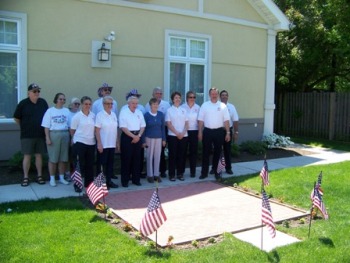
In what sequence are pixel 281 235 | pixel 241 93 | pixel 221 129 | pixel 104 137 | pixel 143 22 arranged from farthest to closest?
pixel 241 93 < pixel 143 22 < pixel 221 129 < pixel 104 137 < pixel 281 235

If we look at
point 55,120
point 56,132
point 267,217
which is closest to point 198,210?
point 267,217

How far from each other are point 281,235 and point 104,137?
3.57 m

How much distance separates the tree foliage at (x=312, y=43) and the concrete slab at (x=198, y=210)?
11174 mm

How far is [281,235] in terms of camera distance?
5.18 m

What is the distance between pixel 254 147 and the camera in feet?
37.6

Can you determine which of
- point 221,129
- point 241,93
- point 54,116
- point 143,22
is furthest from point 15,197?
point 241,93

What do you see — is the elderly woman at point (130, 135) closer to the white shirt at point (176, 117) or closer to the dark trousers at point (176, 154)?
the white shirt at point (176, 117)

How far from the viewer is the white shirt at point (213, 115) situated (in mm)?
8117

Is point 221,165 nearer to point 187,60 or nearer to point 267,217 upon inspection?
point 267,217

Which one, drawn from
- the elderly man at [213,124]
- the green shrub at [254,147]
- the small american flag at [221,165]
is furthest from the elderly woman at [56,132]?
the green shrub at [254,147]

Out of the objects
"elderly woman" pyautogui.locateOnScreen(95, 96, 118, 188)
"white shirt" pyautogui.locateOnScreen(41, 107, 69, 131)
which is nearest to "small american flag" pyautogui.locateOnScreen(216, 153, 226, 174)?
"elderly woman" pyautogui.locateOnScreen(95, 96, 118, 188)

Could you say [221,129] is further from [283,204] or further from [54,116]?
[54,116]

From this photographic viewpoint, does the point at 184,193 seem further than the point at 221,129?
No

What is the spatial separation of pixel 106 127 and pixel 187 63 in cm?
466
